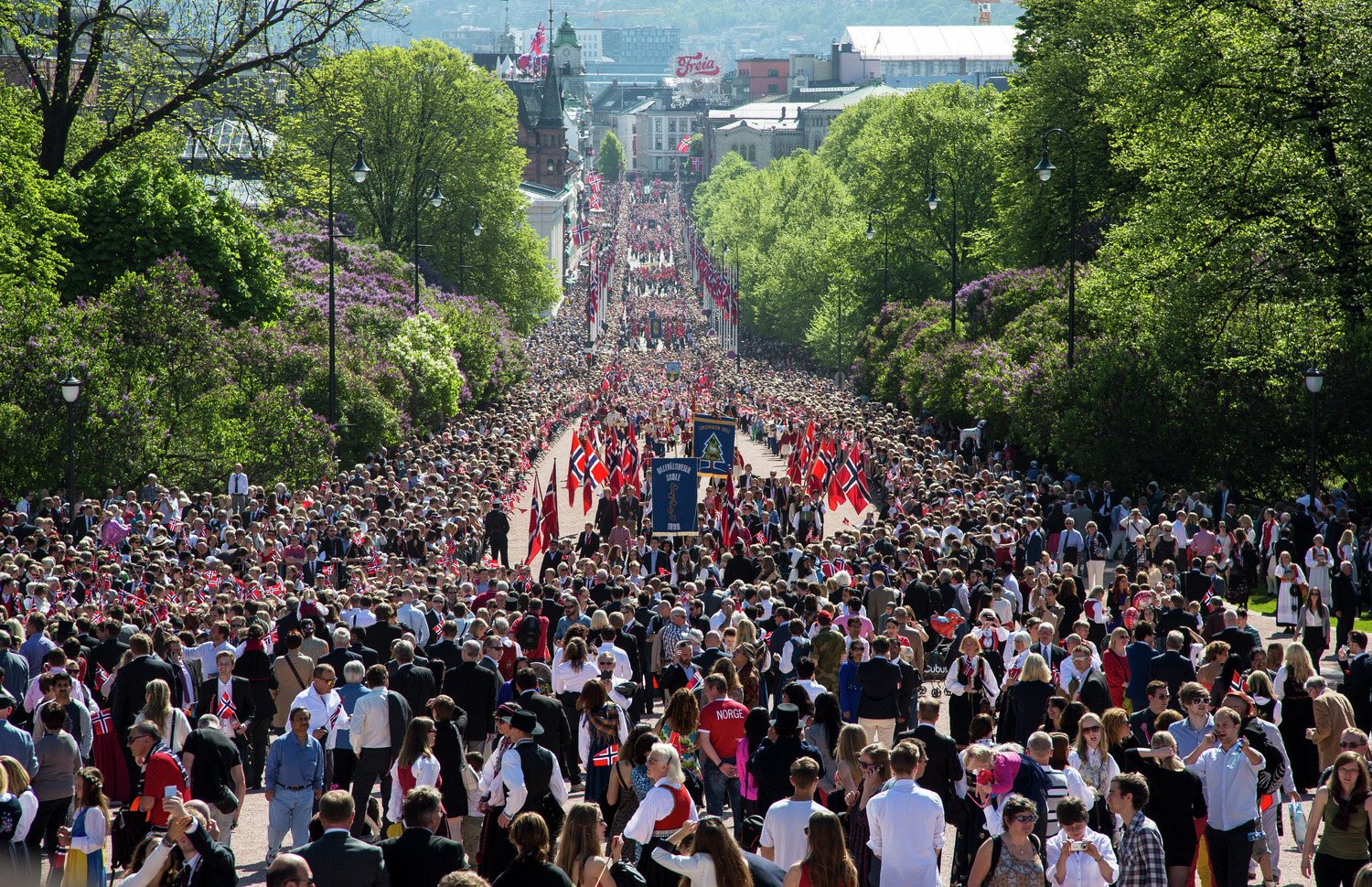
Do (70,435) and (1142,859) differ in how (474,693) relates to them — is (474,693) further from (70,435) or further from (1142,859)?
(70,435)

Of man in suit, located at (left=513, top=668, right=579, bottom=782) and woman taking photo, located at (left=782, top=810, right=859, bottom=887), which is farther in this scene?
man in suit, located at (left=513, top=668, right=579, bottom=782)

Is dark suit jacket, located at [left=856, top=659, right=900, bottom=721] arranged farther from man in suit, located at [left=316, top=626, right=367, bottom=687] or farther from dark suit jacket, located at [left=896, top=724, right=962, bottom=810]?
man in suit, located at [left=316, top=626, right=367, bottom=687]

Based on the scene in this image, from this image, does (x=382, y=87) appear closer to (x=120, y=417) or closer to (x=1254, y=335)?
(x=120, y=417)

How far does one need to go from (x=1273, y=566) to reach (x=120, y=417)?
2012 centimetres

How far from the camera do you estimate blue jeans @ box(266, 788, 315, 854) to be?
10.4 m

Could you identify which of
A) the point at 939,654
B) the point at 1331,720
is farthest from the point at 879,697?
the point at 939,654

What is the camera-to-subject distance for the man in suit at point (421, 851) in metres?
7.38

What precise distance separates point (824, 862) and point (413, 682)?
5713mm

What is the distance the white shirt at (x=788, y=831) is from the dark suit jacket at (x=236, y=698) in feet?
18.7

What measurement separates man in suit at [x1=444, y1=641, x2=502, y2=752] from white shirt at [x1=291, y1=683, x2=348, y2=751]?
1.08 meters

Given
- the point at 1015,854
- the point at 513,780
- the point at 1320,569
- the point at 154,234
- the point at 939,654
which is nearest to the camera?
the point at 1015,854

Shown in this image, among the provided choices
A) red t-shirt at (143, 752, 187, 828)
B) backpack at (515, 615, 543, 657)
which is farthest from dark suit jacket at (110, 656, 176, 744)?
backpack at (515, 615, 543, 657)

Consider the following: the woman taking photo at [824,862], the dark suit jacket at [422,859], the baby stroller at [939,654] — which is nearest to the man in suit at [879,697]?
the baby stroller at [939,654]

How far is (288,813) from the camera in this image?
1047 centimetres
